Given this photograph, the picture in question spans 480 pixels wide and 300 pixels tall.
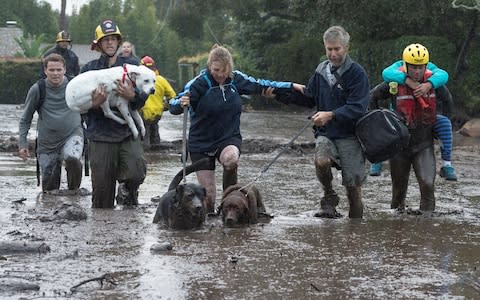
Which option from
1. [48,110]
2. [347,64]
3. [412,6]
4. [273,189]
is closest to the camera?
[347,64]

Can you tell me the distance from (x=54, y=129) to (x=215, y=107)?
2.70 metres

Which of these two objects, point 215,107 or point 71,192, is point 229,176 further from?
point 71,192

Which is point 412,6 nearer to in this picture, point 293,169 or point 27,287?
point 293,169

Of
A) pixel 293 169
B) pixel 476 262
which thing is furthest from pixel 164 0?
pixel 476 262

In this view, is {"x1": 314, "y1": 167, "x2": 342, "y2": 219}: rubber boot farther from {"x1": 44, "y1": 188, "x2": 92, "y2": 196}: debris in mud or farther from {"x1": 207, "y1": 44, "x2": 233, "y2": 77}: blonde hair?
{"x1": 44, "y1": 188, "x2": 92, "y2": 196}: debris in mud

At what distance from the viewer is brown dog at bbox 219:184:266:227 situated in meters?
9.07

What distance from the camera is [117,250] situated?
300 inches

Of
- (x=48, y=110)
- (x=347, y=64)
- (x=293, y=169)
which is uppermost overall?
(x=347, y=64)

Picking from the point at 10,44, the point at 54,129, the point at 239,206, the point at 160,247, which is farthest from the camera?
the point at 10,44

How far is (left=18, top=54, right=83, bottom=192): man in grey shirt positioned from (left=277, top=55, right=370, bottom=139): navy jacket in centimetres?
319

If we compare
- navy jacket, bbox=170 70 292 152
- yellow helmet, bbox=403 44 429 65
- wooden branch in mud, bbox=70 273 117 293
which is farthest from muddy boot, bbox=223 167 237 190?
Answer: wooden branch in mud, bbox=70 273 117 293

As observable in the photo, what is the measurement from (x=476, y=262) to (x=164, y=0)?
126 meters

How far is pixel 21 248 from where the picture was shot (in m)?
7.38

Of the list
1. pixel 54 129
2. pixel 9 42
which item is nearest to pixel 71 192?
pixel 54 129
